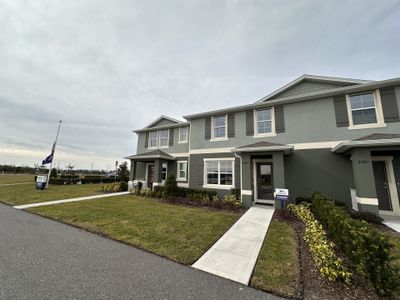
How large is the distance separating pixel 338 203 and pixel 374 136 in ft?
11.5

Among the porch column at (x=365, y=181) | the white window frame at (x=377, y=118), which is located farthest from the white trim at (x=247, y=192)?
the white window frame at (x=377, y=118)

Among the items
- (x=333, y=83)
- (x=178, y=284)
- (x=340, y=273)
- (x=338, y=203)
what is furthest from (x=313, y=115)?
(x=178, y=284)

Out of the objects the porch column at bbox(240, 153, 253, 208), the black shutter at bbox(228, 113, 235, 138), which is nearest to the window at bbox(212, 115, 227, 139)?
the black shutter at bbox(228, 113, 235, 138)

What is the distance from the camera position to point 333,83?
10.1m

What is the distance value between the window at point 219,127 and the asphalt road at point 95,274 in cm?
960

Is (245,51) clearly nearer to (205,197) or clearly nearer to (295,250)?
(205,197)

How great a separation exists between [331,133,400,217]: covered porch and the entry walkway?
15.1 ft

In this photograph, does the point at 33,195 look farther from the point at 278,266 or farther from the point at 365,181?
the point at 365,181

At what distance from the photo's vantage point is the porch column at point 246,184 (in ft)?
31.7

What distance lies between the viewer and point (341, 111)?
9.20 metres

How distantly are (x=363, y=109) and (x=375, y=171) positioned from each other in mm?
3327

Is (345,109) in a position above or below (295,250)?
above

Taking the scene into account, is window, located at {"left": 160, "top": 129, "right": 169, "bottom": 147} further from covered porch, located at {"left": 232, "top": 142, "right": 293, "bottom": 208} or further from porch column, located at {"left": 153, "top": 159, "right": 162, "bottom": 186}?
covered porch, located at {"left": 232, "top": 142, "right": 293, "bottom": 208}

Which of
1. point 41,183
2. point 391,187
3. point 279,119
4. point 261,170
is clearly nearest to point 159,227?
point 261,170
